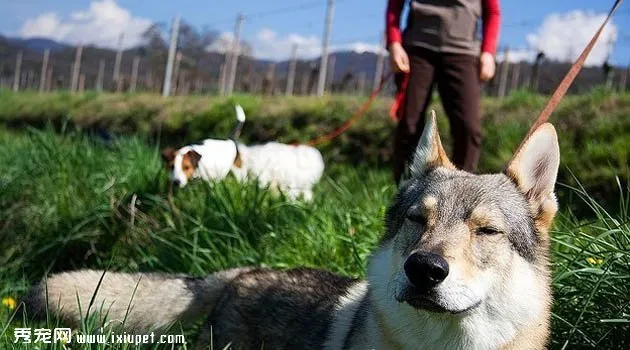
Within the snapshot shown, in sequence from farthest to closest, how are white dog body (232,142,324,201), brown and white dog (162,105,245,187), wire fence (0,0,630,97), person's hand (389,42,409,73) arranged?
wire fence (0,0,630,97) < white dog body (232,142,324,201) < brown and white dog (162,105,245,187) < person's hand (389,42,409,73)

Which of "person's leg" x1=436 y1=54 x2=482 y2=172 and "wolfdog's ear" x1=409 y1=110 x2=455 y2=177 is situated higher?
"person's leg" x1=436 y1=54 x2=482 y2=172

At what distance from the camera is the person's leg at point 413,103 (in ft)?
16.4

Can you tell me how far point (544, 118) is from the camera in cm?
294

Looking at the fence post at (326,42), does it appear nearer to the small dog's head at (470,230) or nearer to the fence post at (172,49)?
the fence post at (172,49)

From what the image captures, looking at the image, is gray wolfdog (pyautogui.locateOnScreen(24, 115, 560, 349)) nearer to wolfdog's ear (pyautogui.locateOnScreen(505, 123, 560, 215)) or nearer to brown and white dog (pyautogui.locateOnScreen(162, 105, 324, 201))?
wolfdog's ear (pyautogui.locateOnScreen(505, 123, 560, 215))

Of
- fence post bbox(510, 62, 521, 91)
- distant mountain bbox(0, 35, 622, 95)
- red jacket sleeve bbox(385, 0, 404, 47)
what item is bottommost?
red jacket sleeve bbox(385, 0, 404, 47)

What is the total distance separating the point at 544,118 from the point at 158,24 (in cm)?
2029

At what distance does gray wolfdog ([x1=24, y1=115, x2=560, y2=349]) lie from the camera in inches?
91.8

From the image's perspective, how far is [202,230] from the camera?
15.2 feet

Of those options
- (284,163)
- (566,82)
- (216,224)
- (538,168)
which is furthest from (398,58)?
(284,163)

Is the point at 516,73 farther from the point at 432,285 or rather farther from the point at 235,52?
the point at 432,285

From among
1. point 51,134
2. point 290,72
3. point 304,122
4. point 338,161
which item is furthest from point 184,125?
point 290,72

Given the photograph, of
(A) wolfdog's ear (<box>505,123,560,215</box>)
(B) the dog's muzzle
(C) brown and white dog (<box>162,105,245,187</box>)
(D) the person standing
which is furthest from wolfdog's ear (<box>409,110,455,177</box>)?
(C) brown and white dog (<box>162,105,245,187</box>)

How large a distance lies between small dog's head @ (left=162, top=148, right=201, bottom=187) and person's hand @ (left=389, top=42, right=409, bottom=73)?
6.40 ft
